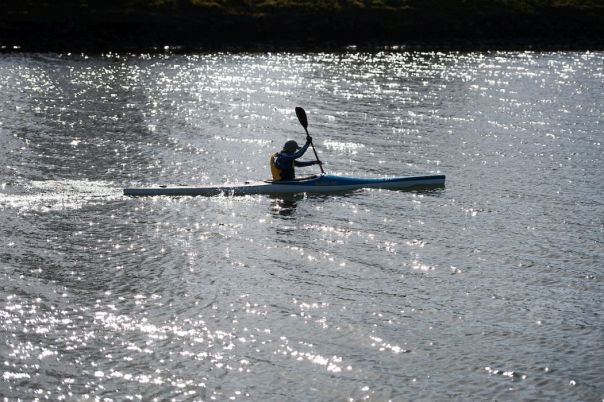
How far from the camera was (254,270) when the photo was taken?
91.1 feet

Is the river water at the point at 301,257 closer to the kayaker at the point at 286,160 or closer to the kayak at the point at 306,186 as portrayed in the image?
the kayak at the point at 306,186

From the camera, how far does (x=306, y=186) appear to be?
36.9m

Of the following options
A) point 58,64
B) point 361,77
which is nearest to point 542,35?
point 361,77

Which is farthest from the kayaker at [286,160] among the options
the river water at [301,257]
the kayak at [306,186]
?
the river water at [301,257]

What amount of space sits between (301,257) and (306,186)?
8.20 meters

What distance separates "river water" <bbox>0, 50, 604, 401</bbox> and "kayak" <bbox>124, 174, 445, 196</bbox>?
0.47m

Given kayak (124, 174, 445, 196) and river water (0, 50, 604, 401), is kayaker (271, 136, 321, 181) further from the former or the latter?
river water (0, 50, 604, 401)

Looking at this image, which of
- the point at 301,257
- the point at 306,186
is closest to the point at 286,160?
the point at 306,186

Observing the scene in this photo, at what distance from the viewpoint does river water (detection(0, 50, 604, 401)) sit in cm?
2108

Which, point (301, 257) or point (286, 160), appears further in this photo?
point (286, 160)

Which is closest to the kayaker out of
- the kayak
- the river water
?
the kayak

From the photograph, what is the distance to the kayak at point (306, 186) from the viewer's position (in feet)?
118

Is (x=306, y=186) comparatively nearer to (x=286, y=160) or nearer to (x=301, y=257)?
(x=286, y=160)

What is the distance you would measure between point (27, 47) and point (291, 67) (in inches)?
964
